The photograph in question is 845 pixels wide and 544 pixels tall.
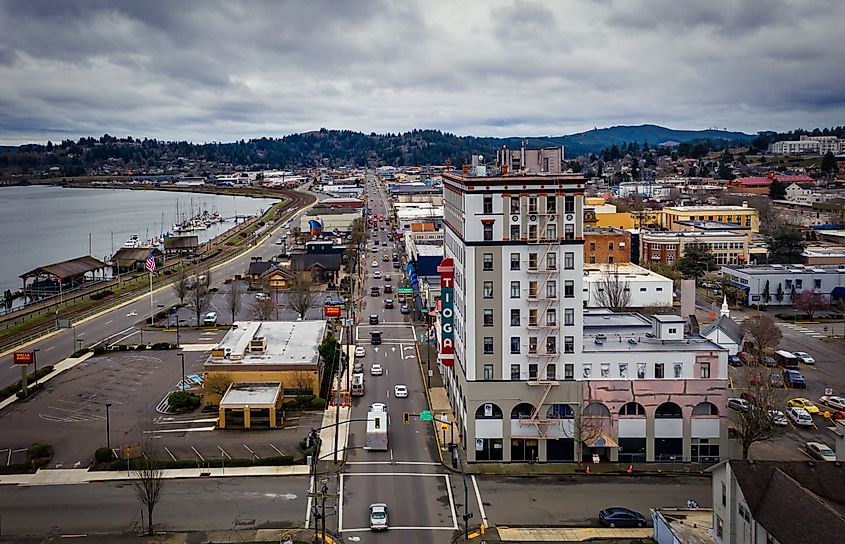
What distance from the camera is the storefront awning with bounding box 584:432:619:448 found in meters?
30.7

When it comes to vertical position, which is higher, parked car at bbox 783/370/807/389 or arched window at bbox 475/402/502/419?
arched window at bbox 475/402/502/419

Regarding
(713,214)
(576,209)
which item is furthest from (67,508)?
(713,214)

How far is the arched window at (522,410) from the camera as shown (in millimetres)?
31469

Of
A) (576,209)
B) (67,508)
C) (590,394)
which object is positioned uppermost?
(576,209)

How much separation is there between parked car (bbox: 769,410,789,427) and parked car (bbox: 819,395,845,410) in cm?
399

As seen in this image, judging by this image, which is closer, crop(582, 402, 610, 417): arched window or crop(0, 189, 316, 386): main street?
crop(582, 402, 610, 417): arched window

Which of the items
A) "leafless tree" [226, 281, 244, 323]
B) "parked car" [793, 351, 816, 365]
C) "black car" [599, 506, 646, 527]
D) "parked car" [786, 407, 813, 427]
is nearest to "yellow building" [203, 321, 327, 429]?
"leafless tree" [226, 281, 244, 323]

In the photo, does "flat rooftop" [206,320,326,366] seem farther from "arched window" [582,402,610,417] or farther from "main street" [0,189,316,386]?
"arched window" [582,402,610,417]

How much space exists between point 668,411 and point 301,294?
117 feet

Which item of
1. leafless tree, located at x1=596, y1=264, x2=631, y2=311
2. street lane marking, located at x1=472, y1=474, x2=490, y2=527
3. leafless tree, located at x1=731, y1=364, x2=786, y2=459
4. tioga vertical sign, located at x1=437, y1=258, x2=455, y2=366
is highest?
tioga vertical sign, located at x1=437, y1=258, x2=455, y2=366

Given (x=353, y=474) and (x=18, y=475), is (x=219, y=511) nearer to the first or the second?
(x=353, y=474)

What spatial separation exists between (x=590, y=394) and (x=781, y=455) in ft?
27.7

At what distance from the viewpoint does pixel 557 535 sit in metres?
24.7

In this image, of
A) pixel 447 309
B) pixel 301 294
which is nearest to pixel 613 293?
pixel 301 294
